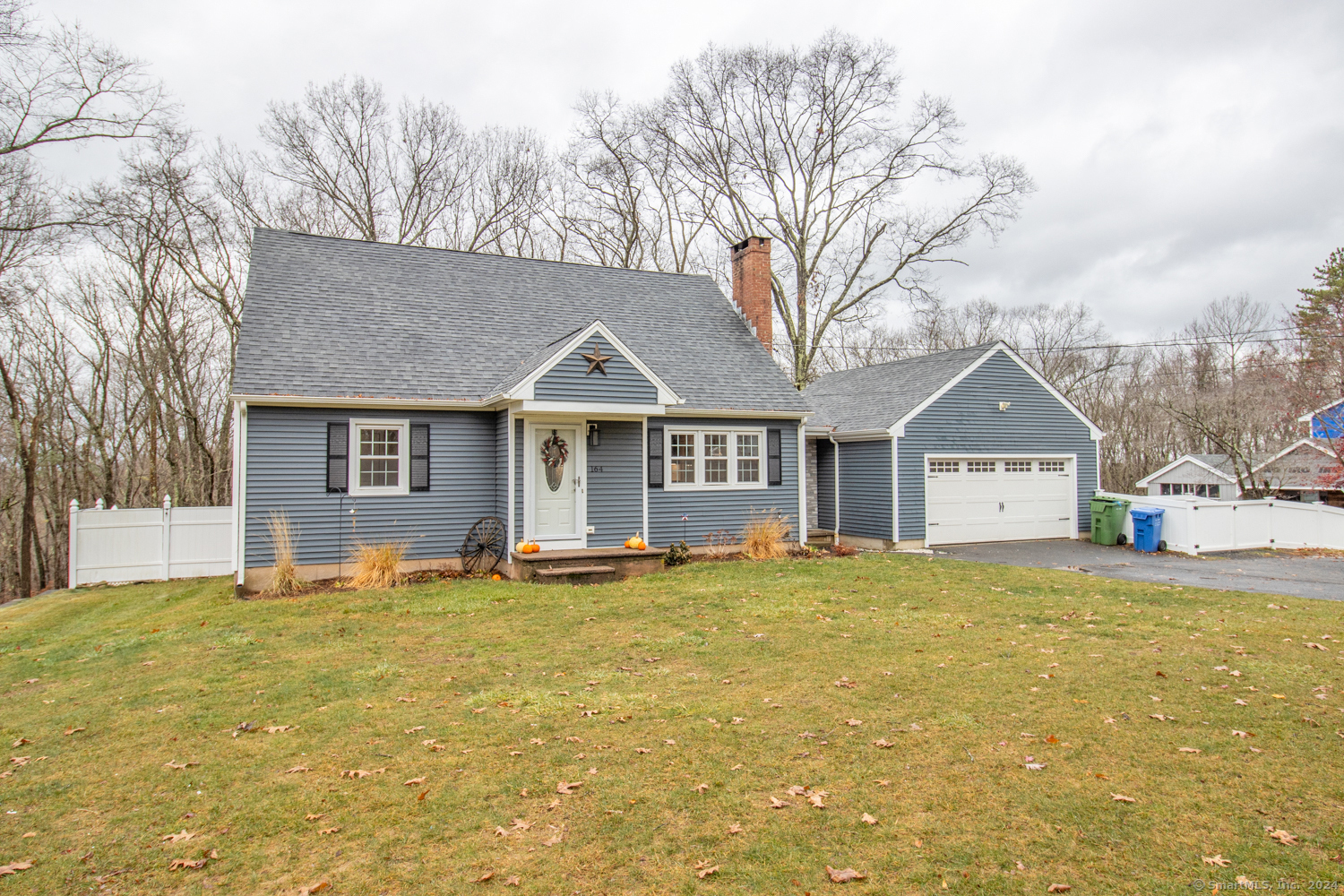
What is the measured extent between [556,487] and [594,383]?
2.02 meters

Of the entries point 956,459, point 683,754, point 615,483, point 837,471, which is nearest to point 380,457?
point 615,483

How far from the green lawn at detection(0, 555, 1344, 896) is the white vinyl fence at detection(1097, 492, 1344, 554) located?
768 centimetres

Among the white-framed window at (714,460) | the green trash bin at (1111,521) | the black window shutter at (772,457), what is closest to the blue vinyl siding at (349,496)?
the white-framed window at (714,460)

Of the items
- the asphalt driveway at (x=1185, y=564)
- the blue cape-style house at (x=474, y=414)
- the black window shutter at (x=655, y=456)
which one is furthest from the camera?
the black window shutter at (x=655, y=456)

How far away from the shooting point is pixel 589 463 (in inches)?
537

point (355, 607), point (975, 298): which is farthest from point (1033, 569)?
point (975, 298)

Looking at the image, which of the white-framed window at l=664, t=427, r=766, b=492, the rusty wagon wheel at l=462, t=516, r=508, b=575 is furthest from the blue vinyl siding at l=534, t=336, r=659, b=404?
the rusty wagon wheel at l=462, t=516, r=508, b=575

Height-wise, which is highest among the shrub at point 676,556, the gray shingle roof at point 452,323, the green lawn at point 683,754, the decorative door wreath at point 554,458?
the gray shingle roof at point 452,323

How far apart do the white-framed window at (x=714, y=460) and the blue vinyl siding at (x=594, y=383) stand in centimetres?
172

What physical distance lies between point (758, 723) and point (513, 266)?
13515mm

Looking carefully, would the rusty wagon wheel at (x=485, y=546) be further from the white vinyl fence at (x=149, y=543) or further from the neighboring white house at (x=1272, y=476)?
the neighboring white house at (x=1272, y=476)

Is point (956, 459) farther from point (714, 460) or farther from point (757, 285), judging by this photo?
point (714, 460)

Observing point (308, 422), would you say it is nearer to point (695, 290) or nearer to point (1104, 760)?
point (695, 290)

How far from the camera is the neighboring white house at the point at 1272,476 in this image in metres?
22.9
